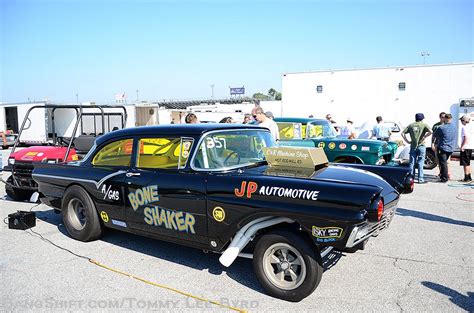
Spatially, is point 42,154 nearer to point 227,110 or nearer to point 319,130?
point 319,130

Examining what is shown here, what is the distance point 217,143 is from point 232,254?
1249 millimetres

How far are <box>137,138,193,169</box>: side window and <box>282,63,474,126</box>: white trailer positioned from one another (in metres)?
15.7

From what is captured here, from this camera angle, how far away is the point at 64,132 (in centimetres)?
2345

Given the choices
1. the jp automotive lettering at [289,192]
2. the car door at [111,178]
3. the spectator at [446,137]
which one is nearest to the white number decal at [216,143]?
the jp automotive lettering at [289,192]

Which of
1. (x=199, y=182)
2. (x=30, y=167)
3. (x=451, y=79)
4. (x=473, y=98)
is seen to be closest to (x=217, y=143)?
(x=199, y=182)

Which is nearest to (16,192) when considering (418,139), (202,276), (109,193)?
(109,193)

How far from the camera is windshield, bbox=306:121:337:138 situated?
33.0ft

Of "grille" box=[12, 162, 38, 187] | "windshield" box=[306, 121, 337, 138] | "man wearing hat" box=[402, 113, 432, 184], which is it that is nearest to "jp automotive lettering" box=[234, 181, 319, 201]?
"grille" box=[12, 162, 38, 187]

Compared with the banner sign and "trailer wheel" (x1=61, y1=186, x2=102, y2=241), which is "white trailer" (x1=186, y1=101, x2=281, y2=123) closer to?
"trailer wheel" (x1=61, y1=186, x2=102, y2=241)

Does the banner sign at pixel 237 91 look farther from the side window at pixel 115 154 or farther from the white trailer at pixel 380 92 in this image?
the side window at pixel 115 154

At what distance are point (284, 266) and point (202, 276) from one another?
3.37 feet

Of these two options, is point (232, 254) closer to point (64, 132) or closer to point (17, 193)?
point (17, 193)

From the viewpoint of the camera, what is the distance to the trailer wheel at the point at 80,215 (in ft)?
16.7

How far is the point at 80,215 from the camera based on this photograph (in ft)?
Result: 17.6
